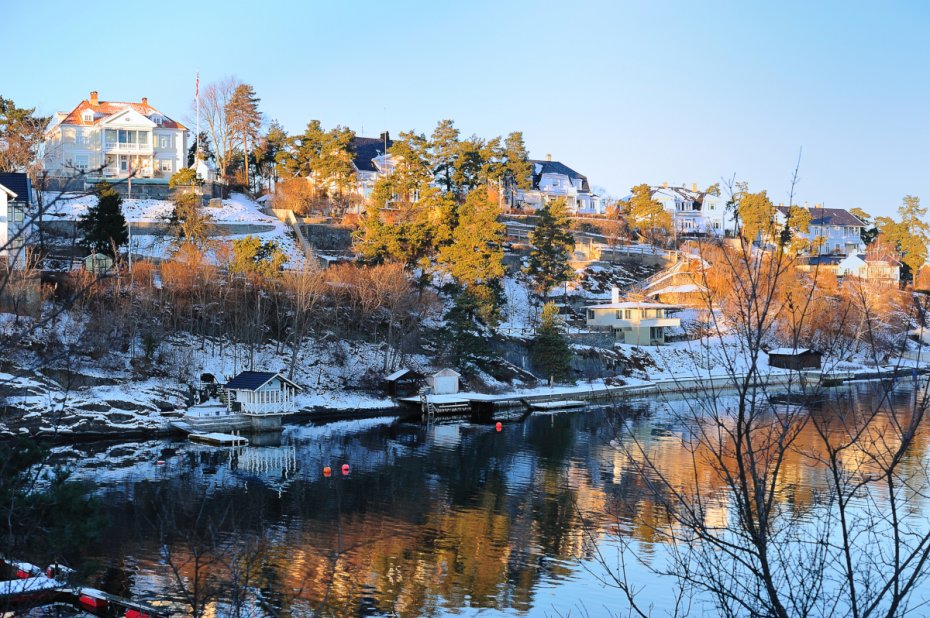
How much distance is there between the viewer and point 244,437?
1576 inches

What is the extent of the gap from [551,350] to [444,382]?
776cm

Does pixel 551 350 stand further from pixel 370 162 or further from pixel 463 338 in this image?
pixel 370 162

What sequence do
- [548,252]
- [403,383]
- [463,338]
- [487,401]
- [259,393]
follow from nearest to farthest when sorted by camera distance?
[259,393] < [487,401] < [403,383] < [463,338] < [548,252]

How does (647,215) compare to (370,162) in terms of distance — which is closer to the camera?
(370,162)

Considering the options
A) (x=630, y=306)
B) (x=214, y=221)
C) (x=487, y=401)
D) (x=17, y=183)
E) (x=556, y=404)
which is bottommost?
(x=556, y=404)

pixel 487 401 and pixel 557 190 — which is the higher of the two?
pixel 557 190

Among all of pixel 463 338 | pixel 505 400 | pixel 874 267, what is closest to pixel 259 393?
pixel 463 338

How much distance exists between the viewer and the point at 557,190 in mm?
95375

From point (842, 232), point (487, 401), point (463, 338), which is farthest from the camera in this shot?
point (842, 232)

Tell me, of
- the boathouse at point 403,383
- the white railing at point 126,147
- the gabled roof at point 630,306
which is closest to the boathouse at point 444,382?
the boathouse at point 403,383

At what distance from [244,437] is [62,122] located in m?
42.2

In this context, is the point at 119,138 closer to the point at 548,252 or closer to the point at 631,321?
the point at 548,252

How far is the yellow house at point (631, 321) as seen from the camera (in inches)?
2606

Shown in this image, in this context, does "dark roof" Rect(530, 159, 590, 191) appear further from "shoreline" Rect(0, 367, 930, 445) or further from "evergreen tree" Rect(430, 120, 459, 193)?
"shoreline" Rect(0, 367, 930, 445)
